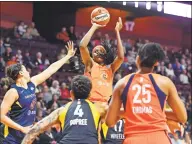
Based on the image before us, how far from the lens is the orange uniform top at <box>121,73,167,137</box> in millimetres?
3605

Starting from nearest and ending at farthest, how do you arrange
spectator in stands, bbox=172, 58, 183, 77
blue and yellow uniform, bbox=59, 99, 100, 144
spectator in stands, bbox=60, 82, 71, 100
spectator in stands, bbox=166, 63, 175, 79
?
blue and yellow uniform, bbox=59, 99, 100, 144
spectator in stands, bbox=60, 82, 71, 100
spectator in stands, bbox=166, 63, 175, 79
spectator in stands, bbox=172, 58, 183, 77

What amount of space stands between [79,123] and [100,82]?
1895mm

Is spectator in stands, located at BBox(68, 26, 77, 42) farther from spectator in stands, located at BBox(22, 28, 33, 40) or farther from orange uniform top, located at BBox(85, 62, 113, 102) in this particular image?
orange uniform top, located at BBox(85, 62, 113, 102)

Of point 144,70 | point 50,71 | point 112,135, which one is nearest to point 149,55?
point 144,70

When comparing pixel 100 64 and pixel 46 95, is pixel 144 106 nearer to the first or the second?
pixel 100 64

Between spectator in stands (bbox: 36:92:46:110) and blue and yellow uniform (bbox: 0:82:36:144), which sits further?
spectator in stands (bbox: 36:92:46:110)

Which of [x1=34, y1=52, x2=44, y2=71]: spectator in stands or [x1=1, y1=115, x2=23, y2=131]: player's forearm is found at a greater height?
[x1=34, y1=52, x2=44, y2=71]: spectator in stands

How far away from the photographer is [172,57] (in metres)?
20.0

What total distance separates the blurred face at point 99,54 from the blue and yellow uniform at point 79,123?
1.86 meters

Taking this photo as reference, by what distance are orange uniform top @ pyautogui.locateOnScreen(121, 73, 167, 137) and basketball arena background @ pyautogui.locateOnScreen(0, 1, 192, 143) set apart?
7.38 meters

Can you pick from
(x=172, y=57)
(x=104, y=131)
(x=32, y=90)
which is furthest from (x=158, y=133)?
(x=172, y=57)

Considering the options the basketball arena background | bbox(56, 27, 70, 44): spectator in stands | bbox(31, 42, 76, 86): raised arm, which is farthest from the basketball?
bbox(56, 27, 70, 44): spectator in stands

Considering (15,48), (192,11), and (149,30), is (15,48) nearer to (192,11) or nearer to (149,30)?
(192,11)

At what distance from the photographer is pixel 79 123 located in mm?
3895
